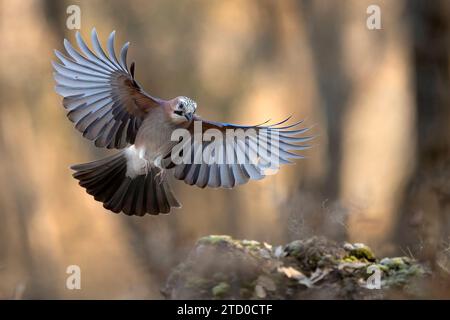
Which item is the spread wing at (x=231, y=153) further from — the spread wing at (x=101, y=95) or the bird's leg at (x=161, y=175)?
the spread wing at (x=101, y=95)

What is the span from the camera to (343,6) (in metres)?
5.70

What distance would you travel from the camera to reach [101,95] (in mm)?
3312

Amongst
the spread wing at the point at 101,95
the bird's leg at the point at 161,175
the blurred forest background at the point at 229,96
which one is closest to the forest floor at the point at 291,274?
the bird's leg at the point at 161,175

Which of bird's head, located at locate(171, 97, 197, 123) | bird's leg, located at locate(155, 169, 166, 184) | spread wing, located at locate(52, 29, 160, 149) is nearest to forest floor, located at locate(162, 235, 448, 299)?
bird's leg, located at locate(155, 169, 166, 184)

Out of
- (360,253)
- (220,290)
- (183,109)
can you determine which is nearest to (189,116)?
(183,109)

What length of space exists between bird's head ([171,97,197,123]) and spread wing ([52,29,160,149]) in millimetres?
148

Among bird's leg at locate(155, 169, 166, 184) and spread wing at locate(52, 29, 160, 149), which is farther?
bird's leg at locate(155, 169, 166, 184)

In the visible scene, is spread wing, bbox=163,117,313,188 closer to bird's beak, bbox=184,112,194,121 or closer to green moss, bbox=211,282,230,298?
bird's beak, bbox=184,112,194,121

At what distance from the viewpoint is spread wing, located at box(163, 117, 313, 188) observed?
348cm

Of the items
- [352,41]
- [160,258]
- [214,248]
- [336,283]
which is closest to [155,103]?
[214,248]

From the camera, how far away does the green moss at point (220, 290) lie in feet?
9.91

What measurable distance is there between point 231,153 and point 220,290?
2.66ft

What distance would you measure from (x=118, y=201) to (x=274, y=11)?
2833 mm

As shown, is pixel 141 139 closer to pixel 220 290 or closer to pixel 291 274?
pixel 220 290
